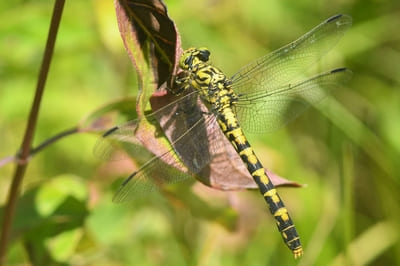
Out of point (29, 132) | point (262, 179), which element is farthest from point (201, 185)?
point (29, 132)

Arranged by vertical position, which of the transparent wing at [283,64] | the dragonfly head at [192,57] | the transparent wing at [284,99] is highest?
the dragonfly head at [192,57]

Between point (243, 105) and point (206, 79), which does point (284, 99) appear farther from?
point (206, 79)

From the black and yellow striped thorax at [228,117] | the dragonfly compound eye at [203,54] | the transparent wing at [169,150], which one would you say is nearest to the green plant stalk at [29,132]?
the transparent wing at [169,150]

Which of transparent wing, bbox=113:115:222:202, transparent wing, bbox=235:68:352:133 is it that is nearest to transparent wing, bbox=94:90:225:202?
transparent wing, bbox=113:115:222:202

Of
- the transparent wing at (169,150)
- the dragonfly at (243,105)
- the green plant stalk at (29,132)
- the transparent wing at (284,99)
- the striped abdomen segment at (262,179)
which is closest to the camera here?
the green plant stalk at (29,132)

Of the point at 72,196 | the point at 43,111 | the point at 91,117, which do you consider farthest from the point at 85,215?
the point at 43,111

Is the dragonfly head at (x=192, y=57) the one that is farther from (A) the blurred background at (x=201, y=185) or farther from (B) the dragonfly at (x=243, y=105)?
(A) the blurred background at (x=201, y=185)

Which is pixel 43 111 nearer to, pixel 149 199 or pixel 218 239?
pixel 149 199
